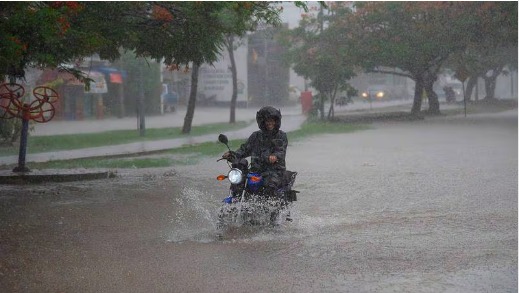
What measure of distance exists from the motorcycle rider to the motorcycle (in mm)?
76

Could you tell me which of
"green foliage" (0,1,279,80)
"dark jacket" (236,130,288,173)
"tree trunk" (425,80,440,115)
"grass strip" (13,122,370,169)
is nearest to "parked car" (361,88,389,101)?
"tree trunk" (425,80,440,115)

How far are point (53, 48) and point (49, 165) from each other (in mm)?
7028

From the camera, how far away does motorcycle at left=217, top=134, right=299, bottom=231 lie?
29.2ft

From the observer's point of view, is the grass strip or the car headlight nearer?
the car headlight

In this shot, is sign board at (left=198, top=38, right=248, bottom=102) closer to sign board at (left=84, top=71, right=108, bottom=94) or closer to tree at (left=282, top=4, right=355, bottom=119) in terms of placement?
sign board at (left=84, top=71, right=108, bottom=94)

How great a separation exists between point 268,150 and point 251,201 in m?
0.68

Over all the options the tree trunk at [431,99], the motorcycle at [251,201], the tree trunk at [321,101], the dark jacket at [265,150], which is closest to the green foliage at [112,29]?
the dark jacket at [265,150]

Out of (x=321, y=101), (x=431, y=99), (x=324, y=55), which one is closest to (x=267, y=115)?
(x=321, y=101)

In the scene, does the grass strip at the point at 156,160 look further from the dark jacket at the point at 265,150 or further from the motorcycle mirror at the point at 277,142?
the motorcycle mirror at the point at 277,142

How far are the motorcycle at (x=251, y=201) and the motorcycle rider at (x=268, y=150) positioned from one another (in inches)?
3.0

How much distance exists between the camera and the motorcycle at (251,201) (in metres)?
8.90

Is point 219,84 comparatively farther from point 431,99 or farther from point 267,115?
point 267,115

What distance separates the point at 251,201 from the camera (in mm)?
8961

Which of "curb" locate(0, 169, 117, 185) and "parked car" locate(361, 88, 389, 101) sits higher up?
"parked car" locate(361, 88, 389, 101)
